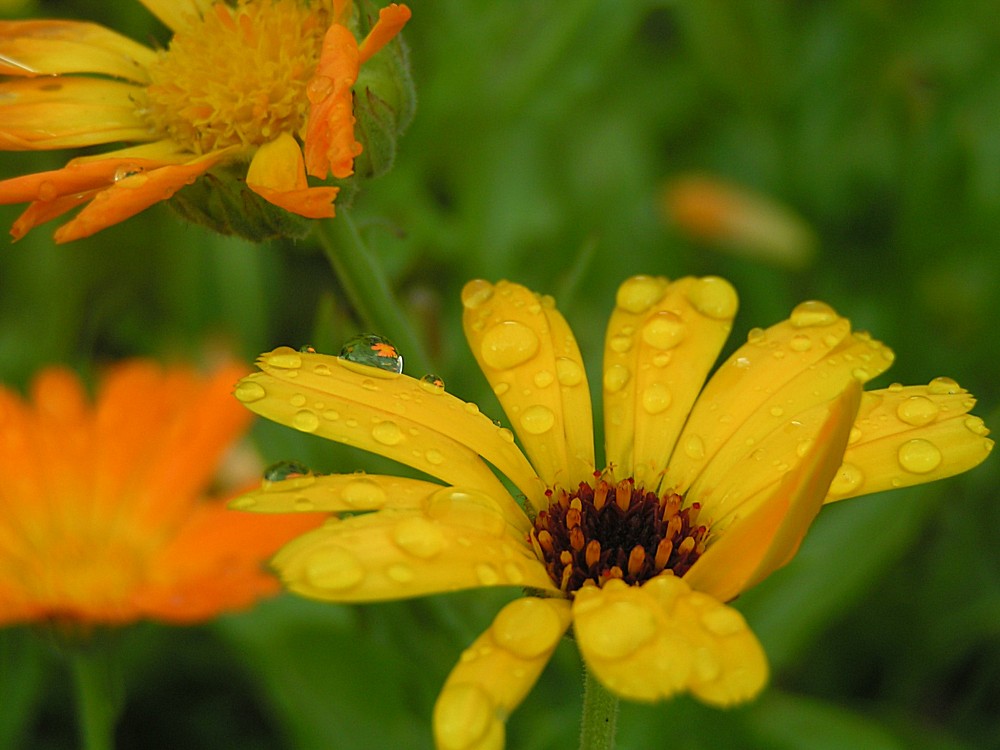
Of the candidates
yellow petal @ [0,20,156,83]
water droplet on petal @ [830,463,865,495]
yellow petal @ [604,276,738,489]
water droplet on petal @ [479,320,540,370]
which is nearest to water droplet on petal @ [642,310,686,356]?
yellow petal @ [604,276,738,489]

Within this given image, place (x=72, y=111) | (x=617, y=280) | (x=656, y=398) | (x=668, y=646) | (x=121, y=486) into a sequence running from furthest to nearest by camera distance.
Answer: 1. (x=617, y=280)
2. (x=121, y=486)
3. (x=72, y=111)
4. (x=656, y=398)
5. (x=668, y=646)


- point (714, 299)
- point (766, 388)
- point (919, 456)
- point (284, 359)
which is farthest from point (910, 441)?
point (284, 359)

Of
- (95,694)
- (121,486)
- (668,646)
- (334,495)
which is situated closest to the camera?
(668,646)

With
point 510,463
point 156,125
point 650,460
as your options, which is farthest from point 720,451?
point 156,125

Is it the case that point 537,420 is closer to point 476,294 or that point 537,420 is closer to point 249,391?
point 476,294

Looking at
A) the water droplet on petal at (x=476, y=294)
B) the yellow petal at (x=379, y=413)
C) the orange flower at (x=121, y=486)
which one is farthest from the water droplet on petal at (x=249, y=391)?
the orange flower at (x=121, y=486)

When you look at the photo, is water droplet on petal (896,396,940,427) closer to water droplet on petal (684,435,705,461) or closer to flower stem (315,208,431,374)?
water droplet on petal (684,435,705,461)
